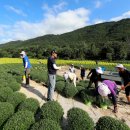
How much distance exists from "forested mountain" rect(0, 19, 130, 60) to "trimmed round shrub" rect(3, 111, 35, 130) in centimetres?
5014

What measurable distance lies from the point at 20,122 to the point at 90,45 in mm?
103469

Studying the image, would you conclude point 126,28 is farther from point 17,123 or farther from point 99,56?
point 17,123

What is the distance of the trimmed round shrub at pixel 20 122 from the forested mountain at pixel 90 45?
5014cm

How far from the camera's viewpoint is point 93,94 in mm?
9016

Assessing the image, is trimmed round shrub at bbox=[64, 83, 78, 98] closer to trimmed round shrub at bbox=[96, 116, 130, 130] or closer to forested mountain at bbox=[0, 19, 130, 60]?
trimmed round shrub at bbox=[96, 116, 130, 130]

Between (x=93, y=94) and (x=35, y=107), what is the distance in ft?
10.3

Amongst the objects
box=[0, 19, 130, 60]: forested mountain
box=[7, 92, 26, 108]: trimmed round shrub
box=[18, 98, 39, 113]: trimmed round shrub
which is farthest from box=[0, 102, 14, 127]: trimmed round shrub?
box=[0, 19, 130, 60]: forested mountain

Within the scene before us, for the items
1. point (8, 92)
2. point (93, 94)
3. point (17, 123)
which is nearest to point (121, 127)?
point (17, 123)

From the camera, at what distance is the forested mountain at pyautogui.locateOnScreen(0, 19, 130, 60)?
288ft

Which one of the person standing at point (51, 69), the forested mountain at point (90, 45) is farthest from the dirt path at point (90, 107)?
the forested mountain at point (90, 45)

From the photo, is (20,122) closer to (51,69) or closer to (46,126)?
(46,126)

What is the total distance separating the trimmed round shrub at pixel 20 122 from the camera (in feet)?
16.8

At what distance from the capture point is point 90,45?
107250mm

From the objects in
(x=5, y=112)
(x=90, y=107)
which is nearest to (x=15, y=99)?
(x=5, y=112)
